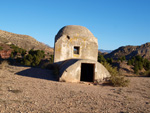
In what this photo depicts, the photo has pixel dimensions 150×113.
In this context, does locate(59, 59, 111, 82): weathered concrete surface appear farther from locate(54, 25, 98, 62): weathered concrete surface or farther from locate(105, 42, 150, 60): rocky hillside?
locate(105, 42, 150, 60): rocky hillside

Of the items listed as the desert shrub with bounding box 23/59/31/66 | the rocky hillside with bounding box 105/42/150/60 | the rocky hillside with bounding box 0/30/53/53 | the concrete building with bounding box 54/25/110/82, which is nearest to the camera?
the concrete building with bounding box 54/25/110/82

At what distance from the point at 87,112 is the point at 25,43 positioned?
4504 cm

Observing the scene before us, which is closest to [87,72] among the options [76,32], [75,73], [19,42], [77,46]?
[77,46]

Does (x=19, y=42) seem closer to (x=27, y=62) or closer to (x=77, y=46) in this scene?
(x=27, y=62)

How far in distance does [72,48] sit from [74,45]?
273 millimetres

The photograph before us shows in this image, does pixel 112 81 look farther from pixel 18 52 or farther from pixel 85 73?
pixel 18 52

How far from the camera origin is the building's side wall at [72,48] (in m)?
11.1

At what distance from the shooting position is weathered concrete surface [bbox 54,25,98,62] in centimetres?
1115

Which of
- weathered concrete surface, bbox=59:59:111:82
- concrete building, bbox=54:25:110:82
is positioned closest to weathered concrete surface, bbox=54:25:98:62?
concrete building, bbox=54:25:110:82

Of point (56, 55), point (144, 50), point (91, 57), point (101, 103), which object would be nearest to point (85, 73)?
point (91, 57)

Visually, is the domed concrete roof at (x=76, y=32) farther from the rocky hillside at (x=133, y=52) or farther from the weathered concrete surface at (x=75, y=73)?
the rocky hillside at (x=133, y=52)

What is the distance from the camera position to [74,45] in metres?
11.4

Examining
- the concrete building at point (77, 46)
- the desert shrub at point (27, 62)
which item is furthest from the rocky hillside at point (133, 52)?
the concrete building at point (77, 46)

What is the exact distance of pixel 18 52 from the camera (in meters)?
30.0
